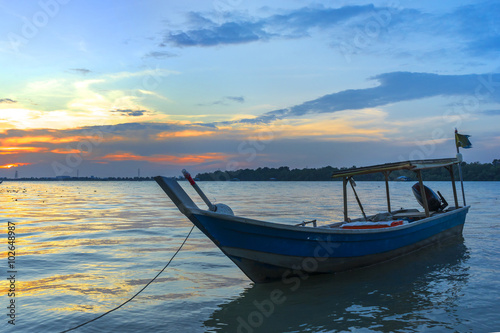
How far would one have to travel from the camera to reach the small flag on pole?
17.0m

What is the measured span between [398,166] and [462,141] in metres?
7.04

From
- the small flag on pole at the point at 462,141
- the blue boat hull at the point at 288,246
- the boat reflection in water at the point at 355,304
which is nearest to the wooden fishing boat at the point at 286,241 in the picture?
the blue boat hull at the point at 288,246

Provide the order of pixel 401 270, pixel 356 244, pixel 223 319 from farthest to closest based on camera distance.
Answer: pixel 401 270 → pixel 356 244 → pixel 223 319

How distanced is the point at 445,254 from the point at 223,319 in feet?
32.7

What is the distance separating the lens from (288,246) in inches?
349

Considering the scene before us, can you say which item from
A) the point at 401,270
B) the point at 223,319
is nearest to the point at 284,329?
the point at 223,319

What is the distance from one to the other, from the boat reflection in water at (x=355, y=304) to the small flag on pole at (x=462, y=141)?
7.63m

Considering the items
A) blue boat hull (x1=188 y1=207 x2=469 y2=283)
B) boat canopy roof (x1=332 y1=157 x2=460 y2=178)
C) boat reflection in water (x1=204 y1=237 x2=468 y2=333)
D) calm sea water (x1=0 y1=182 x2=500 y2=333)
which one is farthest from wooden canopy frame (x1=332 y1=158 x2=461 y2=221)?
boat reflection in water (x1=204 y1=237 x2=468 y2=333)

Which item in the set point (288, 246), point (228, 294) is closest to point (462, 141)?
point (288, 246)

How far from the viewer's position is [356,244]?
10.1m

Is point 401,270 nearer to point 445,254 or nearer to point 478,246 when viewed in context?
point 445,254

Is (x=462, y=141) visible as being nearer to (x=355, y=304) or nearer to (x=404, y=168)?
(x=404, y=168)

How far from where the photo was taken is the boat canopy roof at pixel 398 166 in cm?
1210

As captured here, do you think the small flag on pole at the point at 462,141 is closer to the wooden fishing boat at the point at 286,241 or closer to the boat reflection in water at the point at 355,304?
the wooden fishing boat at the point at 286,241
